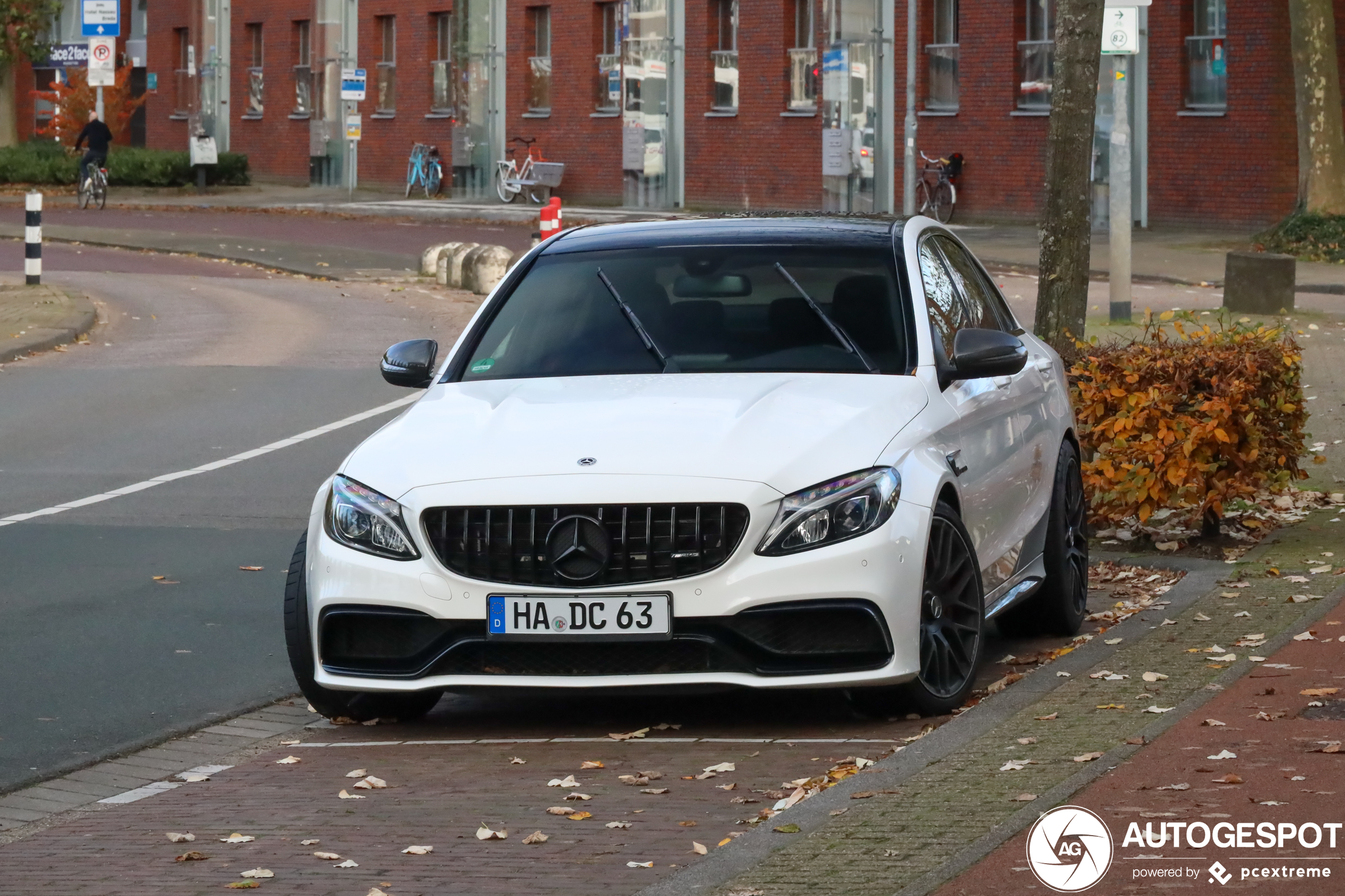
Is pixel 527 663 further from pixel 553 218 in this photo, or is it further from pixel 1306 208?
pixel 1306 208

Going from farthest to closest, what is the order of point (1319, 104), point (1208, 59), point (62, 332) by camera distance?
point (1208, 59), point (1319, 104), point (62, 332)

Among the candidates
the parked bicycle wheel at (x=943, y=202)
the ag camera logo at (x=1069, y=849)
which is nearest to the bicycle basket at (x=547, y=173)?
the parked bicycle wheel at (x=943, y=202)

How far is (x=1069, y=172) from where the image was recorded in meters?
11.9

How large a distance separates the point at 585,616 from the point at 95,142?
38753 mm

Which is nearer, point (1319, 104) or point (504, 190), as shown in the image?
point (1319, 104)

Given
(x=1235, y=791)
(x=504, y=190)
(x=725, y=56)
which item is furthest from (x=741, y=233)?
(x=504, y=190)

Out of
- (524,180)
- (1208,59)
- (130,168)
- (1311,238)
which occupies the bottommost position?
(1311,238)

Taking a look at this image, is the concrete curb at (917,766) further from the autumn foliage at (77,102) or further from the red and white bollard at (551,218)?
the autumn foliage at (77,102)

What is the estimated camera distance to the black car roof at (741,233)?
7.72 metres

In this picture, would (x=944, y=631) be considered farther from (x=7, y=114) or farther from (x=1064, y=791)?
(x=7, y=114)

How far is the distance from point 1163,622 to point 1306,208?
22.8 m

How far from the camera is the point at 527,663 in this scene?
643 centimetres

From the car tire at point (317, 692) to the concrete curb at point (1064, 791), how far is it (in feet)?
6.82

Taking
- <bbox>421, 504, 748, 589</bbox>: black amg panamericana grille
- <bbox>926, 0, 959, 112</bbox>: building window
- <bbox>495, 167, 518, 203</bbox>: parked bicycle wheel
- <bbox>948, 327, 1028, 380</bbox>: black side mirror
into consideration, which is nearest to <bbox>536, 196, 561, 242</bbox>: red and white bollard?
Result: <bbox>948, 327, 1028, 380</bbox>: black side mirror
